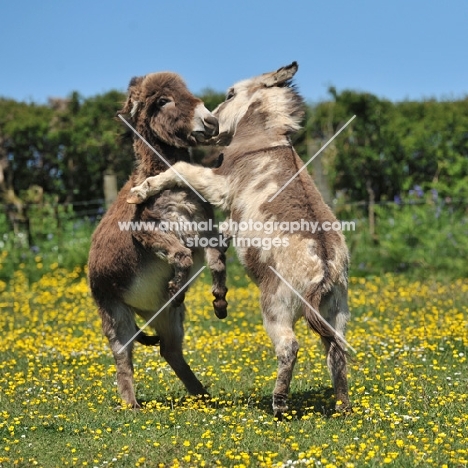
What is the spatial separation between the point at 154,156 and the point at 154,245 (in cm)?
67

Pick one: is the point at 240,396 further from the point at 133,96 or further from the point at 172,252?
the point at 133,96

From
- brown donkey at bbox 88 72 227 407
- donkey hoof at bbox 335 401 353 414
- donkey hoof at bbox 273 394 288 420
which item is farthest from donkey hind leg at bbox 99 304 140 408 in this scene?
donkey hoof at bbox 335 401 353 414

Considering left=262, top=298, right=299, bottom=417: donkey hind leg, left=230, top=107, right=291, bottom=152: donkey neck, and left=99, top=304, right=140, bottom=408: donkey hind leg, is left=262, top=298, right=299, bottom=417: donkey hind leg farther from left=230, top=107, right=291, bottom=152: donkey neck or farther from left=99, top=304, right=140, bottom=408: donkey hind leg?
left=99, top=304, right=140, bottom=408: donkey hind leg

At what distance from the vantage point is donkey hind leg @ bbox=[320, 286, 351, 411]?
4.93 m

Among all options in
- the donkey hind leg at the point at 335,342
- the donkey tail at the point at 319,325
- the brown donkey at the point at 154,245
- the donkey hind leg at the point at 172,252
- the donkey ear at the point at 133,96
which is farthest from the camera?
the donkey ear at the point at 133,96

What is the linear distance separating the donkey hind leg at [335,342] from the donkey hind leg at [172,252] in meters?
1.03

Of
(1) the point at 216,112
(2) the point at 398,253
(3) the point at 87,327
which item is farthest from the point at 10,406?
(2) the point at 398,253

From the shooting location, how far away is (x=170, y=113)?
550cm

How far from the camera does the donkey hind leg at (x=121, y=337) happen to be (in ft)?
18.8

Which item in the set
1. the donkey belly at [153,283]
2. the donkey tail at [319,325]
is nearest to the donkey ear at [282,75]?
the donkey belly at [153,283]

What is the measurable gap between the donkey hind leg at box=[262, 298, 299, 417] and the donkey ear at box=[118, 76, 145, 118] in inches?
70.5

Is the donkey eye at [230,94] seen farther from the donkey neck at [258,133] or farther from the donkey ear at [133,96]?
the donkey ear at [133,96]

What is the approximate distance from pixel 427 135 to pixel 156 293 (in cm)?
858

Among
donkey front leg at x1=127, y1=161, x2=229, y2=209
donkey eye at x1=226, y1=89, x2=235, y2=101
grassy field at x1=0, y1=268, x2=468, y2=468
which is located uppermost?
donkey eye at x1=226, y1=89, x2=235, y2=101
